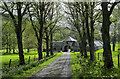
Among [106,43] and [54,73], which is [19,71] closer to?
[54,73]

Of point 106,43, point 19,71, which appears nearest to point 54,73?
point 19,71

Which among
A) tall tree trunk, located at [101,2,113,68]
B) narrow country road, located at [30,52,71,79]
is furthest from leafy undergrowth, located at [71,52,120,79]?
tall tree trunk, located at [101,2,113,68]

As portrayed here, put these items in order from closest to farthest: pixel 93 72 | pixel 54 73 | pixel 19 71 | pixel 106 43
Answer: pixel 93 72 < pixel 54 73 < pixel 19 71 < pixel 106 43

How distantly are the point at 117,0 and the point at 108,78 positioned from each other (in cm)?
617

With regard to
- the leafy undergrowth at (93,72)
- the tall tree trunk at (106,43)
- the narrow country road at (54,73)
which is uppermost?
the tall tree trunk at (106,43)

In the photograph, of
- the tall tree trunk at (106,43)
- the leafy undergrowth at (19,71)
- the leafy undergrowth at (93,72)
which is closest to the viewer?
the leafy undergrowth at (93,72)

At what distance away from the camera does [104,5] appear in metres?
10.8

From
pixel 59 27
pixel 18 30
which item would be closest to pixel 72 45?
pixel 59 27

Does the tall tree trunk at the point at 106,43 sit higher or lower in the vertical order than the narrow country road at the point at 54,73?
higher

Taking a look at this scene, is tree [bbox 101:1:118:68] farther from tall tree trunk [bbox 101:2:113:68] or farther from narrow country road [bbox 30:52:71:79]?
narrow country road [bbox 30:52:71:79]

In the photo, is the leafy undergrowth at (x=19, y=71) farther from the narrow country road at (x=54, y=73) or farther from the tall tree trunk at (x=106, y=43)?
the tall tree trunk at (x=106, y=43)

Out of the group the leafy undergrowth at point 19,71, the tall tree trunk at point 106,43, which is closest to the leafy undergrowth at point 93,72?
the tall tree trunk at point 106,43

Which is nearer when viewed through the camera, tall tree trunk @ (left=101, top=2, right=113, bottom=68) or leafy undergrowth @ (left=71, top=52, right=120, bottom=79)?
leafy undergrowth @ (left=71, top=52, right=120, bottom=79)

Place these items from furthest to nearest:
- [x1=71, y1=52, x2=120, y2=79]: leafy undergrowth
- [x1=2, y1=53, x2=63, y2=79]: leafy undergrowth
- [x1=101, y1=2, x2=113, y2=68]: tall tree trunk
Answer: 1. [x1=101, y1=2, x2=113, y2=68]: tall tree trunk
2. [x1=2, y1=53, x2=63, y2=79]: leafy undergrowth
3. [x1=71, y1=52, x2=120, y2=79]: leafy undergrowth
